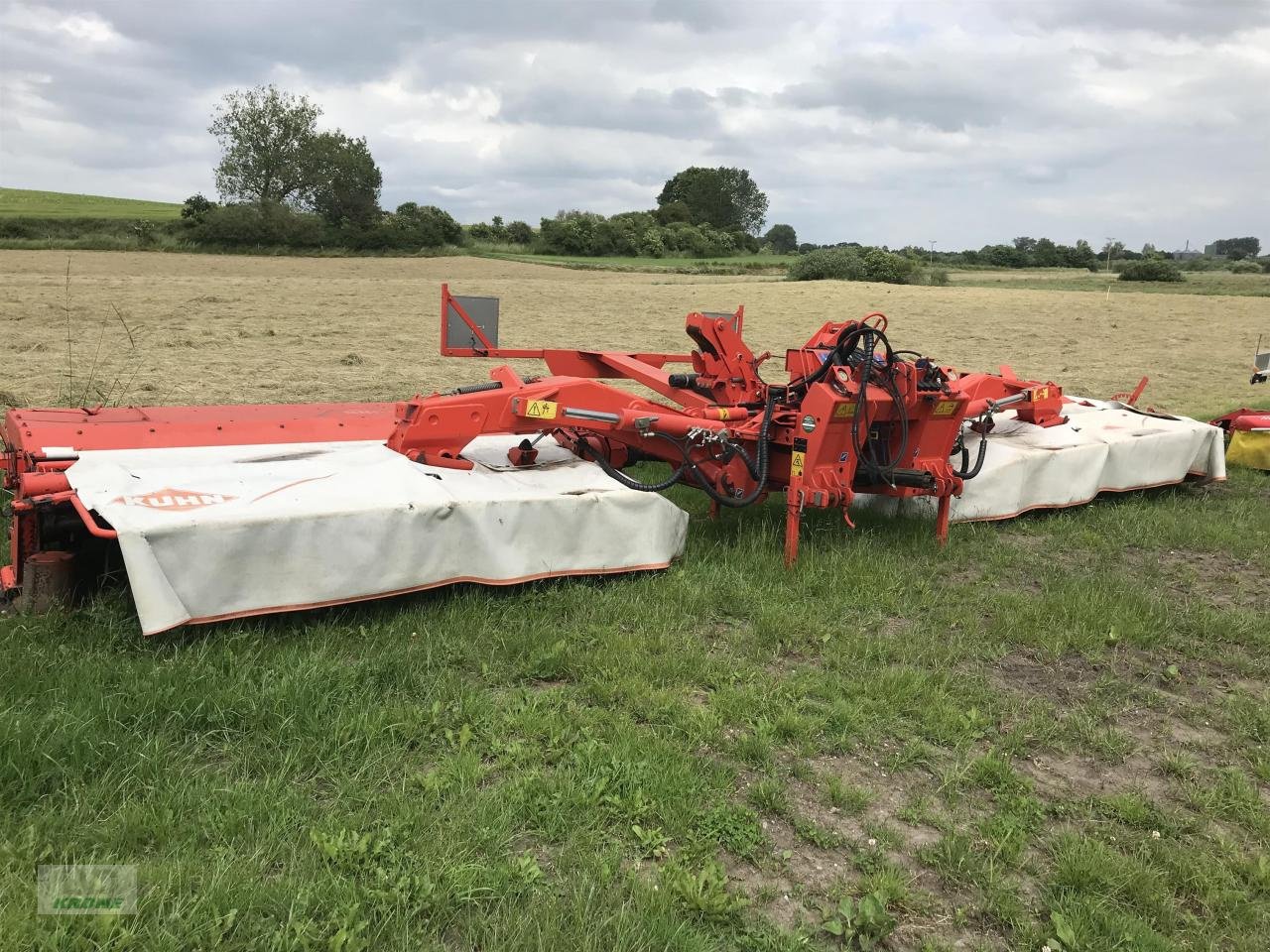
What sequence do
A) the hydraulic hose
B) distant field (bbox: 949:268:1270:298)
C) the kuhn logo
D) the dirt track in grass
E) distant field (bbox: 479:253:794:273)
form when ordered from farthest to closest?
distant field (bbox: 479:253:794:273) → distant field (bbox: 949:268:1270:298) → the dirt track in grass → the hydraulic hose → the kuhn logo

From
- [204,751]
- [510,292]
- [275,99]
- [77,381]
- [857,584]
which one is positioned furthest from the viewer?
[275,99]

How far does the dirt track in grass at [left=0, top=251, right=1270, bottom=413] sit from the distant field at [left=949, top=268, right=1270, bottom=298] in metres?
6.73

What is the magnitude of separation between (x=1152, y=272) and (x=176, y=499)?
57341 mm

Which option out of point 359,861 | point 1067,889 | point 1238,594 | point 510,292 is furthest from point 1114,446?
point 510,292

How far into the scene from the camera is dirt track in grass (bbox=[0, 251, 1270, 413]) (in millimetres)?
12641

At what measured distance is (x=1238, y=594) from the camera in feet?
18.8

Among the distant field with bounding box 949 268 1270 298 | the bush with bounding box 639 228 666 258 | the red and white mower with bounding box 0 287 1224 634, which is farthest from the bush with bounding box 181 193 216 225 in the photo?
the red and white mower with bounding box 0 287 1224 634

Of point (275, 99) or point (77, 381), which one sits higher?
point (275, 99)

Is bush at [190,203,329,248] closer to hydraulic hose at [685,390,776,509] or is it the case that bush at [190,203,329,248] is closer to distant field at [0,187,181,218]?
distant field at [0,187,181,218]

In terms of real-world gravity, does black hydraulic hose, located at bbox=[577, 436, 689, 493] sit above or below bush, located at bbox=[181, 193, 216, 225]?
below

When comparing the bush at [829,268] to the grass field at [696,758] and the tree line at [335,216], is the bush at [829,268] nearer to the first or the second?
the tree line at [335,216]

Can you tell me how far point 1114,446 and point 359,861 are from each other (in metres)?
6.97

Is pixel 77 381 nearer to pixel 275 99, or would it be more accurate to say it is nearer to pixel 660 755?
pixel 660 755

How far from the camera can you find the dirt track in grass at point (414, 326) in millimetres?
12641
